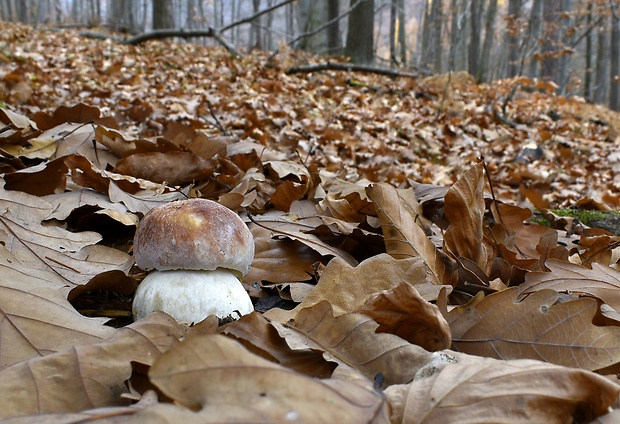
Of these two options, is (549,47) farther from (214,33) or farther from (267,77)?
(214,33)

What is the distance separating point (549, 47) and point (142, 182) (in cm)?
1363

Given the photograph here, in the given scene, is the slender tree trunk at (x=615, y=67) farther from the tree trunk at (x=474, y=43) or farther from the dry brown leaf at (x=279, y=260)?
the dry brown leaf at (x=279, y=260)

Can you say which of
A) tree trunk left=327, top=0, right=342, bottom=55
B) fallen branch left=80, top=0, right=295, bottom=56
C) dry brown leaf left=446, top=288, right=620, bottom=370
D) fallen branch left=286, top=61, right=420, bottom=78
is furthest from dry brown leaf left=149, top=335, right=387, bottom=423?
tree trunk left=327, top=0, right=342, bottom=55

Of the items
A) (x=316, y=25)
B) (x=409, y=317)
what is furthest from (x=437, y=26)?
(x=409, y=317)

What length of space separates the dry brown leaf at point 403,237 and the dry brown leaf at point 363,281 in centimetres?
19

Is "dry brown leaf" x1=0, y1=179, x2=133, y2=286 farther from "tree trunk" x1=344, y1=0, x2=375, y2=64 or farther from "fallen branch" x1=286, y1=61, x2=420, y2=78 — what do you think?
"tree trunk" x1=344, y1=0, x2=375, y2=64

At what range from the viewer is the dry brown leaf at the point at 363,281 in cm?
141

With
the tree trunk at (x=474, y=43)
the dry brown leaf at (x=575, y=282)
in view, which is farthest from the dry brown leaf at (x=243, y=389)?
the tree trunk at (x=474, y=43)

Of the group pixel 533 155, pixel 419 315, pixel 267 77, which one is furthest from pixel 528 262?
pixel 267 77

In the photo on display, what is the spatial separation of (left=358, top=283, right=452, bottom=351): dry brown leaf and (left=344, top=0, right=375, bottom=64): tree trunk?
512 inches

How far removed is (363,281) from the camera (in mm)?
1462

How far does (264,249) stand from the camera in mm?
1865

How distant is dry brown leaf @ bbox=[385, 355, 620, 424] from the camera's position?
2.81 feet

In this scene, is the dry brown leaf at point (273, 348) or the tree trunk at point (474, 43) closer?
the dry brown leaf at point (273, 348)
